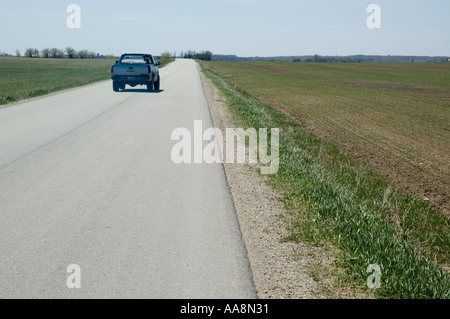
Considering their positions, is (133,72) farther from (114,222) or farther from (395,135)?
(114,222)

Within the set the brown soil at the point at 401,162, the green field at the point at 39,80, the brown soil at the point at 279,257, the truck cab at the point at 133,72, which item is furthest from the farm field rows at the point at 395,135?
the green field at the point at 39,80

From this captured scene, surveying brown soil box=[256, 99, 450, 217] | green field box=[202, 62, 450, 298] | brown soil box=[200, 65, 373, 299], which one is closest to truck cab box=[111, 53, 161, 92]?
green field box=[202, 62, 450, 298]

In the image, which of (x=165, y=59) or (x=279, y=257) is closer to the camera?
(x=279, y=257)

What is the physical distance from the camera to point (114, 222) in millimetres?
5453

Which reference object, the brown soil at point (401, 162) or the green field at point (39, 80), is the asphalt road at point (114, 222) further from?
the green field at point (39, 80)

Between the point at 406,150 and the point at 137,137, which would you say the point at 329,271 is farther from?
the point at 406,150

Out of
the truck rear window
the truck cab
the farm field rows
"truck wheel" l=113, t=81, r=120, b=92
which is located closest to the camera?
the farm field rows

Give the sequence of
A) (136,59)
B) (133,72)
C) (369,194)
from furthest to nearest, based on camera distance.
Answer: (136,59) < (133,72) < (369,194)

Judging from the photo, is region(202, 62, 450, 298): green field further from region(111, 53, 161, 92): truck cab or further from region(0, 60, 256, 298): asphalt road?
region(111, 53, 161, 92): truck cab

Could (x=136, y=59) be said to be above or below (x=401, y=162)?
above

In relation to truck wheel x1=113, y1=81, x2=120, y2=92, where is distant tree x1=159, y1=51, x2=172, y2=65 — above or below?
above

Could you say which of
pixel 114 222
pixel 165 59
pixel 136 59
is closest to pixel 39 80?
pixel 136 59

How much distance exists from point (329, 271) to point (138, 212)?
2687 mm

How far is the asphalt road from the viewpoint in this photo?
3.96 m
